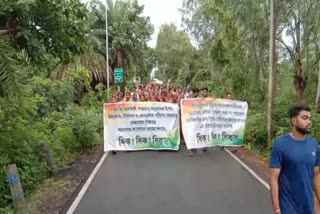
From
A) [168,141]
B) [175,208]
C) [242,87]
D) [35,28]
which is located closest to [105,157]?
[168,141]

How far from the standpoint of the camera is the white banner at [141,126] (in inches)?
664

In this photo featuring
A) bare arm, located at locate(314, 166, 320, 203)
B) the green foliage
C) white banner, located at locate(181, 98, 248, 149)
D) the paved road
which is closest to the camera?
bare arm, located at locate(314, 166, 320, 203)

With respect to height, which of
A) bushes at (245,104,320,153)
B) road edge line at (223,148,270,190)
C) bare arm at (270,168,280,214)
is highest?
bare arm at (270,168,280,214)

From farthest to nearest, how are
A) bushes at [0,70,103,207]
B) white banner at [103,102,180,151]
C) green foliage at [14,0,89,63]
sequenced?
white banner at [103,102,180,151], bushes at [0,70,103,207], green foliage at [14,0,89,63]

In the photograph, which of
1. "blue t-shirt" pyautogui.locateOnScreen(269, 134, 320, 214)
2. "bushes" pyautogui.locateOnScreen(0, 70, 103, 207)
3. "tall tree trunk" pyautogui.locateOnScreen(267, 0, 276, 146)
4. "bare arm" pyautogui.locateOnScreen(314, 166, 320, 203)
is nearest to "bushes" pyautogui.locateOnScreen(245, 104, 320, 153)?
Answer: "tall tree trunk" pyautogui.locateOnScreen(267, 0, 276, 146)

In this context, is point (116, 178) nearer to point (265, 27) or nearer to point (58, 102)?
point (58, 102)

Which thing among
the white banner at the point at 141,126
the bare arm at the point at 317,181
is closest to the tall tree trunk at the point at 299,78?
the white banner at the point at 141,126

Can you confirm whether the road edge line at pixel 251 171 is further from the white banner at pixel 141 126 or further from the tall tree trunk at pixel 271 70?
the white banner at pixel 141 126

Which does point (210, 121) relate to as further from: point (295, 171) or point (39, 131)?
point (295, 171)

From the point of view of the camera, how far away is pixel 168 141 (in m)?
17.1

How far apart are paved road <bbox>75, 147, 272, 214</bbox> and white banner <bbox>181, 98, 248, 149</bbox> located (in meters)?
1.70

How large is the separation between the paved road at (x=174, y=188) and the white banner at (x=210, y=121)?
5.57 ft

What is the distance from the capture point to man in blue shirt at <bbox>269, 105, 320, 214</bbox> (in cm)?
524

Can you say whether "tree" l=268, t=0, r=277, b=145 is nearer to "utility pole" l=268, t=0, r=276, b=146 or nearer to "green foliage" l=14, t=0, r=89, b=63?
"utility pole" l=268, t=0, r=276, b=146
